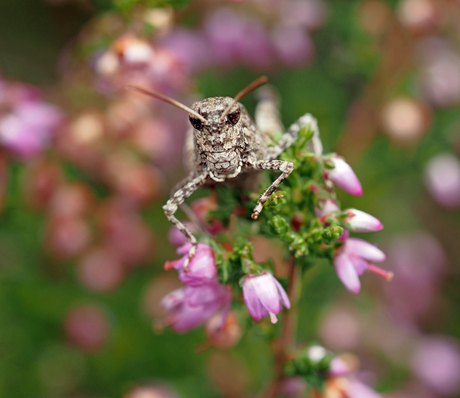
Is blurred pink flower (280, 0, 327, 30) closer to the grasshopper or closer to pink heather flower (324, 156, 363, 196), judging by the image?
the grasshopper

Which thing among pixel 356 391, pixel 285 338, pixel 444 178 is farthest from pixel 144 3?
pixel 444 178

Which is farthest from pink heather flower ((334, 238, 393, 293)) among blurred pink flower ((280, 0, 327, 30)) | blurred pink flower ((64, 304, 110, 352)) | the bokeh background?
blurred pink flower ((280, 0, 327, 30))

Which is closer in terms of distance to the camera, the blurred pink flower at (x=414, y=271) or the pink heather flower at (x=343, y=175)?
the pink heather flower at (x=343, y=175)

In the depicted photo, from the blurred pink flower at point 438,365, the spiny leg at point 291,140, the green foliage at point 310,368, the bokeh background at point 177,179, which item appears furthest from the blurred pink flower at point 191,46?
the blurred pink flower at point 438,365

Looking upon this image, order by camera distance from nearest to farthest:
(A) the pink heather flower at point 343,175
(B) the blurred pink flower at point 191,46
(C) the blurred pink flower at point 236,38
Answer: (A) the pink heather flower at point 343,175 → (B) the blurred pink flower at point 191,46 → (C) the blurred pink flower at point 236,38

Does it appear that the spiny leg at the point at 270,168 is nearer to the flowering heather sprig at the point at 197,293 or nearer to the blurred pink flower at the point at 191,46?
the flowering heather sprig at the point at 197,293

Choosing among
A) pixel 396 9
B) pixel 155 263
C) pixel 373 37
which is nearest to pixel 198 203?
pixel 155 263
